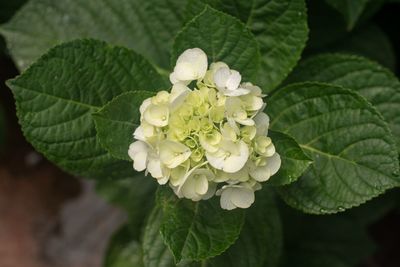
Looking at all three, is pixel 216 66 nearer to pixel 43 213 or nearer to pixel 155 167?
pixel 155 167

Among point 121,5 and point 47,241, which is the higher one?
point 121,5

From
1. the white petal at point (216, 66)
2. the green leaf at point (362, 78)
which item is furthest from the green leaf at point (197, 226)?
the green leaf at point (362, 78)

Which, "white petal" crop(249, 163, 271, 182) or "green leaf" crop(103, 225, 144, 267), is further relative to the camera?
"green leaf" crop(103, 225, 144, 267)

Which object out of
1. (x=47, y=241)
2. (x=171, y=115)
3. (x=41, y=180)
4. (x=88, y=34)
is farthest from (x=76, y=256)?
(x=171, y=115)

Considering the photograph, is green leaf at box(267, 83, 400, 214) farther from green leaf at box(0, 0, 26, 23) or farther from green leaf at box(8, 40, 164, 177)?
green leaf at box(0, 0, 26, 23)

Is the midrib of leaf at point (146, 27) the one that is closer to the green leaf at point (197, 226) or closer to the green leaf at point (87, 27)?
the green leaf at point (87, 27)

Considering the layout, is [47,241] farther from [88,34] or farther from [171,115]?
[171,115]

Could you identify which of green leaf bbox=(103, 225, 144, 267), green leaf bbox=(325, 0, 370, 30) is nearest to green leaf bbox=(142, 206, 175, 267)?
green leaf bbox=(103, 225, 144, 267)
